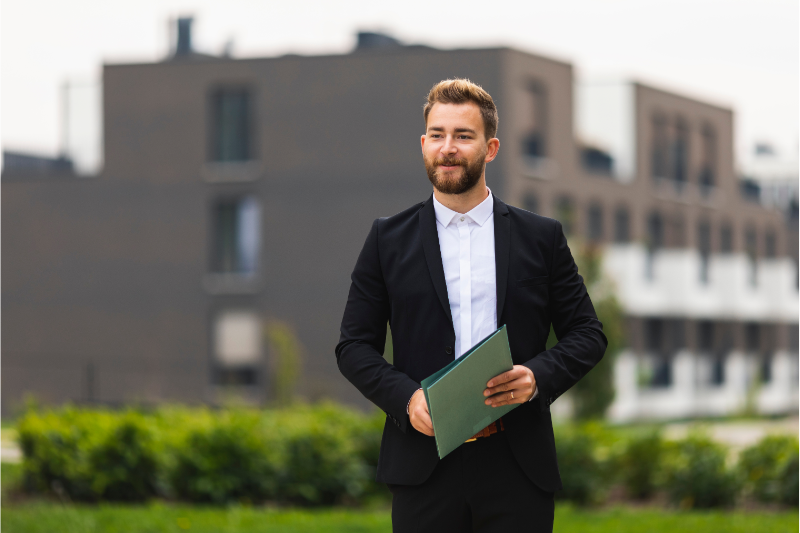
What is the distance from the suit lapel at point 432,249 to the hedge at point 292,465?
6.98 metres

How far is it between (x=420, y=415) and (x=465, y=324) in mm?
311

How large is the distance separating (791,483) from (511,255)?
296 inches

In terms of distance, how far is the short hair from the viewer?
2.80m

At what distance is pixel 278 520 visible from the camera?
8.28 metres

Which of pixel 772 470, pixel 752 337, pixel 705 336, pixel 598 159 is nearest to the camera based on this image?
pixel 772 470

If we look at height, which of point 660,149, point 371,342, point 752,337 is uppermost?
point 660,149

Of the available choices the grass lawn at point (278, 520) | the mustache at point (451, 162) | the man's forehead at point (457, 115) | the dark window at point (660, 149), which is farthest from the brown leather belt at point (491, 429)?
the dark window at point (660, 149)

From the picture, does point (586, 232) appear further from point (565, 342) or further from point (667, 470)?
point (565, 342)

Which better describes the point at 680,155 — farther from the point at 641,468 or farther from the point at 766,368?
the point at 641,468

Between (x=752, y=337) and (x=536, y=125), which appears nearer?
(x=536, y=125)

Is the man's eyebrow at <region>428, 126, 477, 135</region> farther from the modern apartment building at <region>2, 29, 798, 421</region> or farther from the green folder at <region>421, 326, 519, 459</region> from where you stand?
the modern apartment building at <region>2, 29, 798, 421</region>

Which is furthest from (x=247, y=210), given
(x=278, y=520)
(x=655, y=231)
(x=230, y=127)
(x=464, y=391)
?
(x=464, y=391)

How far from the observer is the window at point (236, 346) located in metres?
31.5

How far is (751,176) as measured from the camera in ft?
153
